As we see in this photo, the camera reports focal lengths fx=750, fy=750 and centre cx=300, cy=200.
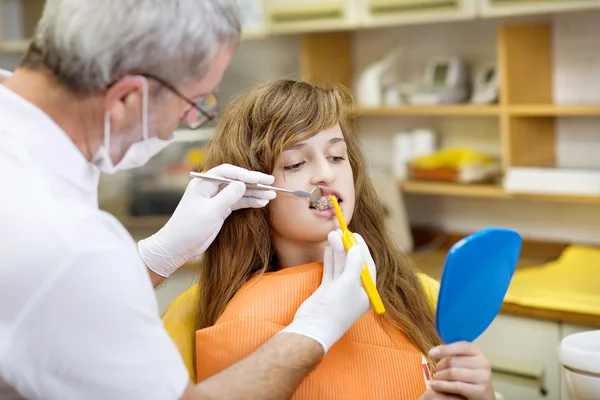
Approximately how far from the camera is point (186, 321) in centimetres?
175

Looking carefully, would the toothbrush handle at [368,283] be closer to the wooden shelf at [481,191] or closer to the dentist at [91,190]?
the dentist at [91,190]

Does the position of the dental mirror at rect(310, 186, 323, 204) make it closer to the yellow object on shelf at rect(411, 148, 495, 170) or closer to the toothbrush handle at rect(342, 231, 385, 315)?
the toothbrush handle at rect(342, 231, 385, 315)

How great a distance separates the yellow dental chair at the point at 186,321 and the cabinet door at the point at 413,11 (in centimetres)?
134

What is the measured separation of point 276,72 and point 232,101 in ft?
6.96

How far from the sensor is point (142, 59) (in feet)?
3.74

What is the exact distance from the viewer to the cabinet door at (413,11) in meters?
2.80

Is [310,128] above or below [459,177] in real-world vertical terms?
above

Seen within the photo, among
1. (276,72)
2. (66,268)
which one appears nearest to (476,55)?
(276,72)

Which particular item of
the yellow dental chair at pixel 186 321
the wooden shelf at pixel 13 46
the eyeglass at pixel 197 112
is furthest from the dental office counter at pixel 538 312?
the wooden shelf at pixel 13 46

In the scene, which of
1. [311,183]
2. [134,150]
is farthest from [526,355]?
[134,150]

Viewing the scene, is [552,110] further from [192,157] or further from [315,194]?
[192,157]

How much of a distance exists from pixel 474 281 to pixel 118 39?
731 millimetres

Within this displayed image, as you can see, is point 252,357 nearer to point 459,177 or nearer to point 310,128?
point 310,128

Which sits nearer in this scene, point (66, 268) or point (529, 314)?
point (66, 268)
